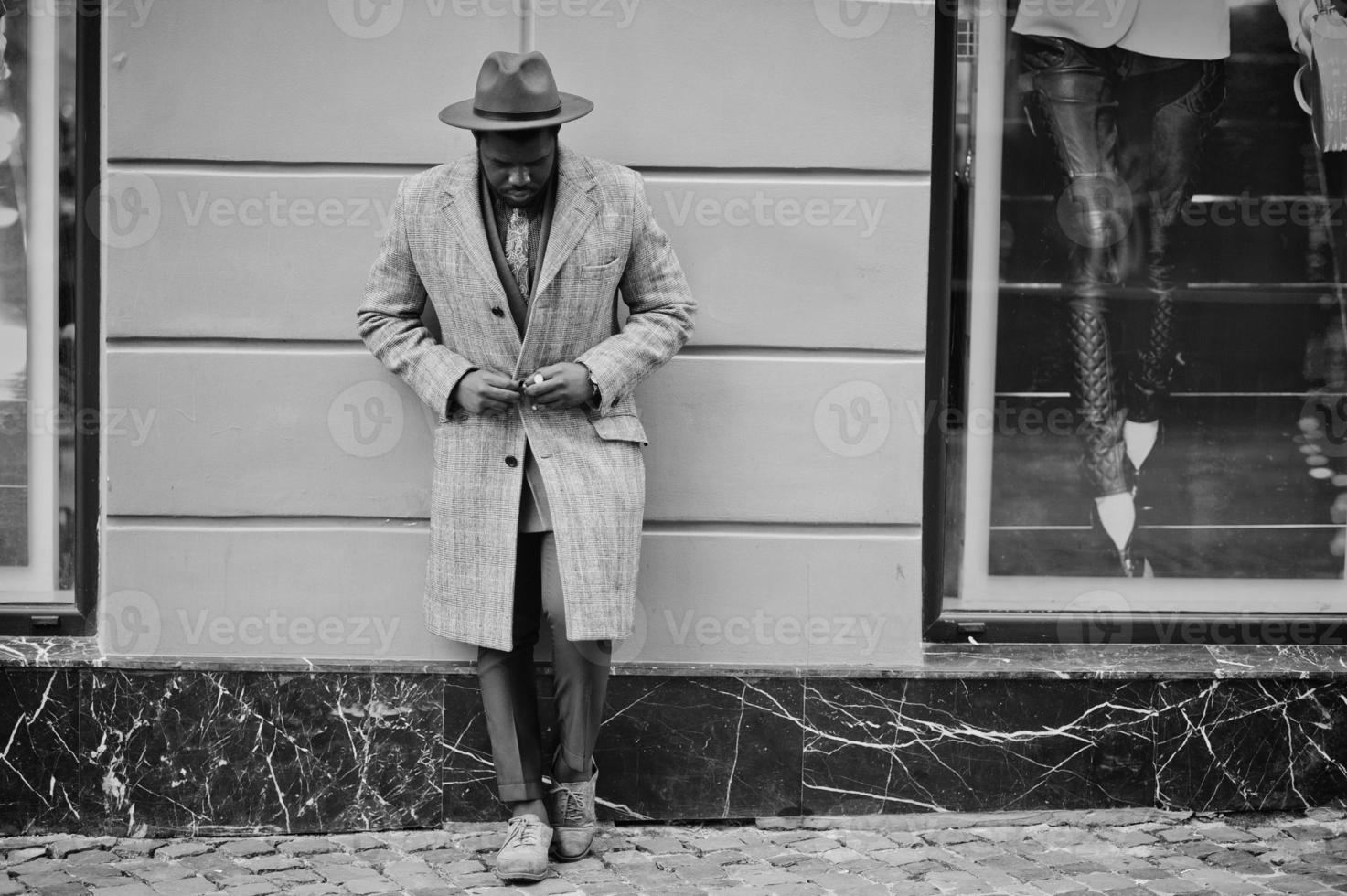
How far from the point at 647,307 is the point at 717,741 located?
1377 millimetres

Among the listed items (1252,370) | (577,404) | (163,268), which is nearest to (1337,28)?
(1252,370)

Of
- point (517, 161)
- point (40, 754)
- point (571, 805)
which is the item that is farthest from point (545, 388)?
point (40, 754)

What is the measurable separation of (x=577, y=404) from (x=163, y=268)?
139cm

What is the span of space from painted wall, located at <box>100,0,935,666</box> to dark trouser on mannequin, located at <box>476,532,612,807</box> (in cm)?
33

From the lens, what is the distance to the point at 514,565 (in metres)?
4.14

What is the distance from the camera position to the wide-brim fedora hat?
12.8 ft

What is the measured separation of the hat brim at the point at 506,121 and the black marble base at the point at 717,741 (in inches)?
65.6

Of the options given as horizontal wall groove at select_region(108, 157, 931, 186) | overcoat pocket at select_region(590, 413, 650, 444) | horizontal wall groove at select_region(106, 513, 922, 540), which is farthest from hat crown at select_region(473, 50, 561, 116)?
horizontal wall groove at select_region(106, 513, 922, 540)

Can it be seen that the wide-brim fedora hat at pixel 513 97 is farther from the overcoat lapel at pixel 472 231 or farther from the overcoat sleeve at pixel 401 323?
the overcoat sleeve at pixel 401 323

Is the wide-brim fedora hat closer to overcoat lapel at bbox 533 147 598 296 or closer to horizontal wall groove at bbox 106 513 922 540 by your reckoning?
overcoat lapel at bbox 533 147 598 296

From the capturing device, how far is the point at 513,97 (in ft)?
12.8

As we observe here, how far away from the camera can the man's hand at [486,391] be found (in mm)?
4031

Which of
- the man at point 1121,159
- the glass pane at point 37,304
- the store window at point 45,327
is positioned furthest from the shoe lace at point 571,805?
the man at point 1121,159

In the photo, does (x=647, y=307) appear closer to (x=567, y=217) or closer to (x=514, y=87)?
(x=567, y=217)
